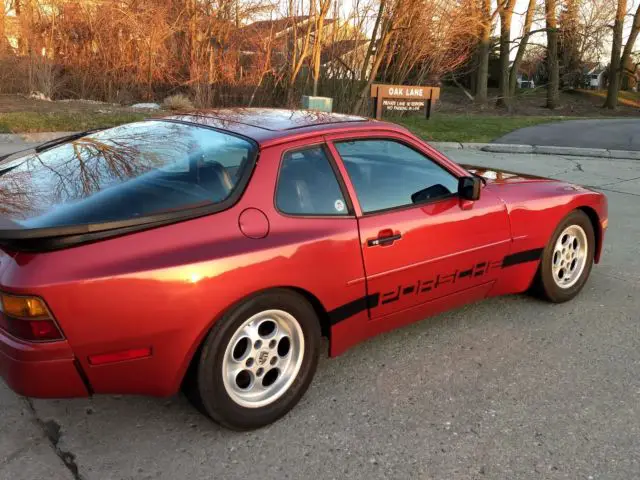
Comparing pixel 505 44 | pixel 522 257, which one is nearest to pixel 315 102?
pixel 522 257

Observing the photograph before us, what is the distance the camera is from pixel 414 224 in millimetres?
3246

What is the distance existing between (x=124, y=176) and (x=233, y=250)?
684mm

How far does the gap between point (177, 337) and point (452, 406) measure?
1.49 meters

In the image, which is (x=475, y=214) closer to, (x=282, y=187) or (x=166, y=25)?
(x=282, y=187)

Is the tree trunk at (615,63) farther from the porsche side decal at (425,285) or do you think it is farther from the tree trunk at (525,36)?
the porsche side decal at (425,285)

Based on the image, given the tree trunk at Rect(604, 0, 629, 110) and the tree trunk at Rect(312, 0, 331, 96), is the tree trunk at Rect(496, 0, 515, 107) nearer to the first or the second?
the tree trunk at Rect(604, 0, 629, 110)

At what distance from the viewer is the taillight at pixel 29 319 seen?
7.18ft

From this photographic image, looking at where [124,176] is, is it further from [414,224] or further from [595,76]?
[595,76]

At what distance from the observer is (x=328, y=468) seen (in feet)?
8.31

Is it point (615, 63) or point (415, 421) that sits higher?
point (615, 63)

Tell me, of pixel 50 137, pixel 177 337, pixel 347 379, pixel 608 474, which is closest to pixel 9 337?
pixel 177 337

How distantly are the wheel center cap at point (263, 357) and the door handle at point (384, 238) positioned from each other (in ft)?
2.54

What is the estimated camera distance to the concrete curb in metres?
12.7

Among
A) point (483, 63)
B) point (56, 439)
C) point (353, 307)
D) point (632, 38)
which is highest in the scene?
point (632, 38)
